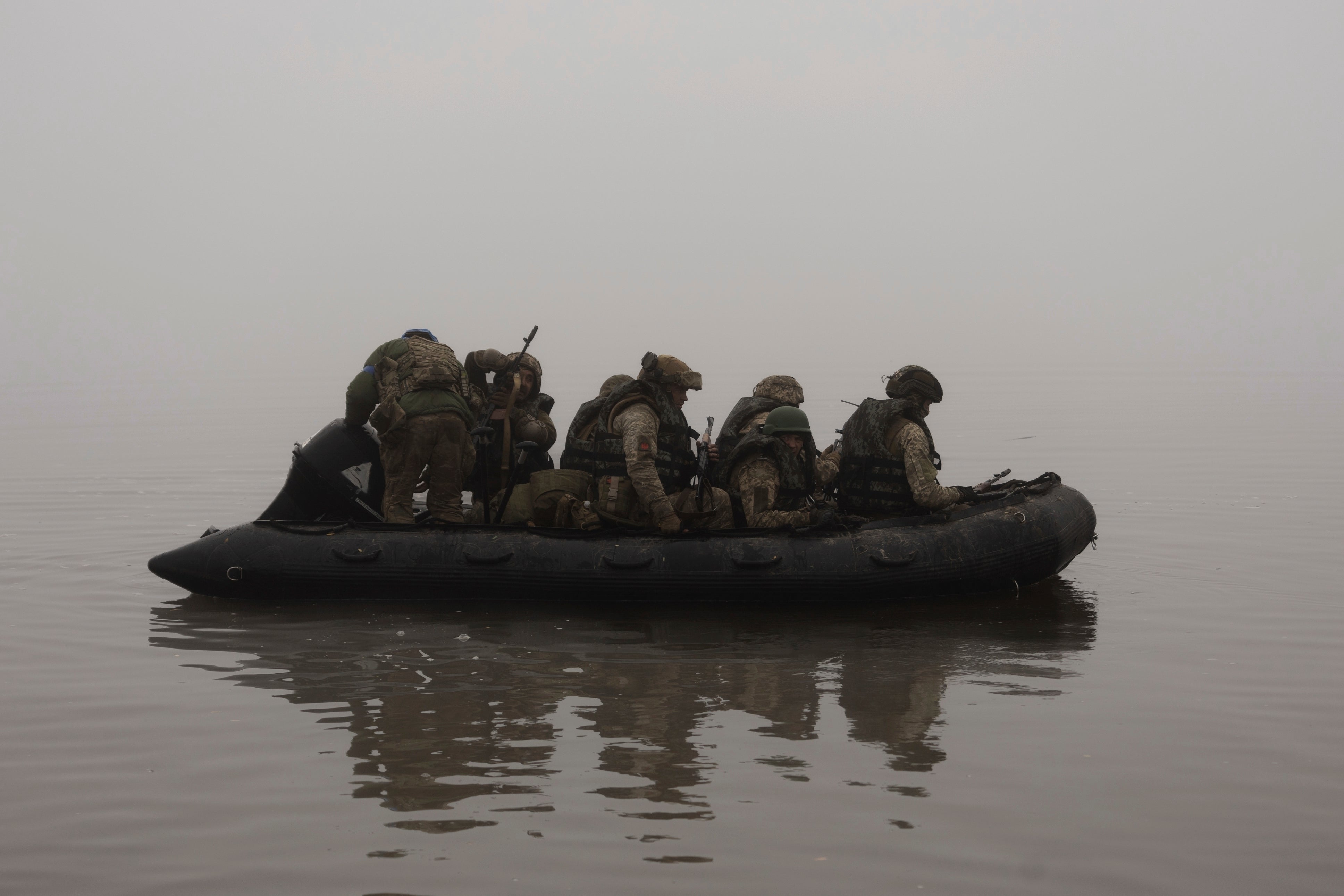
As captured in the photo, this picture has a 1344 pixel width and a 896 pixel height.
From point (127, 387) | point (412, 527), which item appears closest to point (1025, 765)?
point (412, 527)

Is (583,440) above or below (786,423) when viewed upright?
below

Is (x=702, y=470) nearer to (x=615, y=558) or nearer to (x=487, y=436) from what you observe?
(x=615, y=558)

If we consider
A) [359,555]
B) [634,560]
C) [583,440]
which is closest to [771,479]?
[634,560]

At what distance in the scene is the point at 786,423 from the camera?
27.2 feet

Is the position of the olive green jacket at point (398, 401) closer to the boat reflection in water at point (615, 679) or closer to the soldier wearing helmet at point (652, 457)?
the soldier wearing helmet at point (652, 457)

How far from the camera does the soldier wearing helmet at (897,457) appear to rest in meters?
8.49

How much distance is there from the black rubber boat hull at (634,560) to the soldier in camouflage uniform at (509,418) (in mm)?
784

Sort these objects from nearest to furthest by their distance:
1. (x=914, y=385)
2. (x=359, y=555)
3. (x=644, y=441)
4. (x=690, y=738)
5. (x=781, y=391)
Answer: (x=690, y=738) → (x=644, y=441) → (x=359, y=555) → (x=914, y=385) → (x=781, y=391)

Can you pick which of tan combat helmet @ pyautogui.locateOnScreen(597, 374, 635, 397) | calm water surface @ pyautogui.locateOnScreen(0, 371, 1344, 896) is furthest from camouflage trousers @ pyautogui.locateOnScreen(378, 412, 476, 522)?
tan combat helmet @ pyautogui.locateOnScreen(597, 374, 635, 397)

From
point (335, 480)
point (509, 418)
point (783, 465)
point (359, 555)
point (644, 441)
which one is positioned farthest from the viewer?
point (509, 418)

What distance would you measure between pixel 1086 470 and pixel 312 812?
1370 centimetres

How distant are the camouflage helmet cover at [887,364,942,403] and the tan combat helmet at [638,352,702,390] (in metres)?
1.43

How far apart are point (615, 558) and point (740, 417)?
4.47 ft

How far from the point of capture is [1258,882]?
13.9 ft
